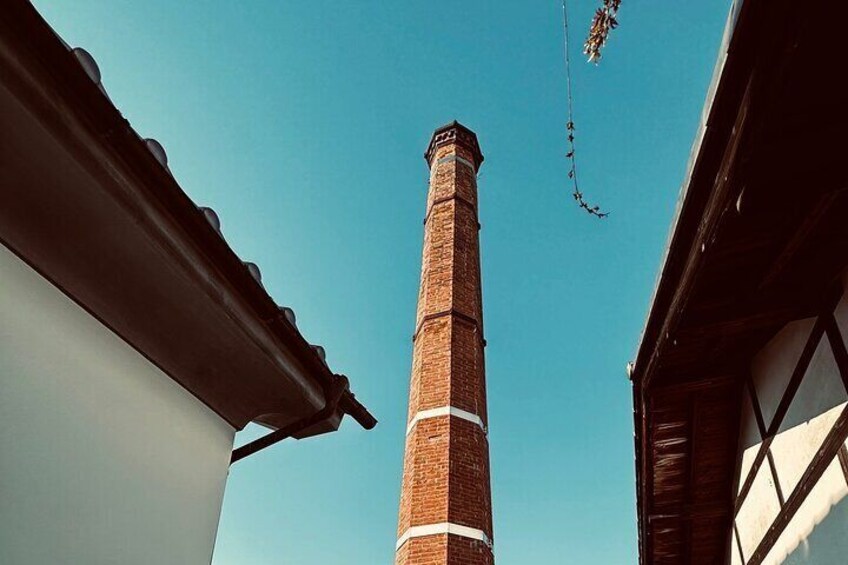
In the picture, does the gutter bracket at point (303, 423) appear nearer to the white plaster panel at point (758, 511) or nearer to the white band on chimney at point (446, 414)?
the white plaster panel at point (758, 511)

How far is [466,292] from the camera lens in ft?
42.5

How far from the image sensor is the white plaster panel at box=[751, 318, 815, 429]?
3.96 meters

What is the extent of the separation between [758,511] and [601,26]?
3979 mm

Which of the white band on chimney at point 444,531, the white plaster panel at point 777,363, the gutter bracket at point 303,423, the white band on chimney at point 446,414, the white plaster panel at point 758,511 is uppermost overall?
the white band on chimney at point 446,414

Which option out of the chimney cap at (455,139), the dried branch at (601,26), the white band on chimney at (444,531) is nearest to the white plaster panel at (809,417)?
the dried branch at (601,26)

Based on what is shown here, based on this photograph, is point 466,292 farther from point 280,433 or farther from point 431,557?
point 280,433

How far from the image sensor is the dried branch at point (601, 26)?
2299 millimetres

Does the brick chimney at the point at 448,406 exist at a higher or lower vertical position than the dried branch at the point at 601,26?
higher

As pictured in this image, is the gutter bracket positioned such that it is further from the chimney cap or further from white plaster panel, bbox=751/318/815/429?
the chimney cap

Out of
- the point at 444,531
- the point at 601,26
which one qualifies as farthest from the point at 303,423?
the point at 444,531

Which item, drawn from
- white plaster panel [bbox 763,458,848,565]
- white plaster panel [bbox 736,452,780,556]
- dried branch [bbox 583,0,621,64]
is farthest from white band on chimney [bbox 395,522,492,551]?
dried branch [bbox 583,0,621,64]

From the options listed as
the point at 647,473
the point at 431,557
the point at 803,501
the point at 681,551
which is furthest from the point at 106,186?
the point at 431,557

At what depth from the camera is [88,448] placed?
10.1ft

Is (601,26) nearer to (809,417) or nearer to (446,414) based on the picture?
(809,417)
